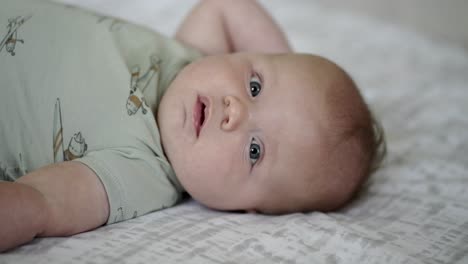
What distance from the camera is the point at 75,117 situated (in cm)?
113

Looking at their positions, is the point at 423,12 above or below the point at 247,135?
above

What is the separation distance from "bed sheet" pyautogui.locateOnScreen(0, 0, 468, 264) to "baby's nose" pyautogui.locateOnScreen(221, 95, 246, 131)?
179mm

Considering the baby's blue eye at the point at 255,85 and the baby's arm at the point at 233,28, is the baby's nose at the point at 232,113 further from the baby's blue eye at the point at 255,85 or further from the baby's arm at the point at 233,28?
the baby's arm at the point at 233,28

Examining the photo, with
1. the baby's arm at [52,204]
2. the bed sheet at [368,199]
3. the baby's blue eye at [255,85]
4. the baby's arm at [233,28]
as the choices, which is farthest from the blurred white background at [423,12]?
the baby's arm at [52,204]

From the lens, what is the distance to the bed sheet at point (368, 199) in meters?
0.96

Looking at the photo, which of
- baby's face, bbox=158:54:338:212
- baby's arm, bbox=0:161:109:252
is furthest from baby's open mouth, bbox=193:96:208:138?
baby's arm, bbox=0:161:109:252

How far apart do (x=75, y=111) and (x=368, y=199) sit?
0.65 m

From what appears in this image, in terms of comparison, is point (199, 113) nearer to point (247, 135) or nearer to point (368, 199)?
point (247, 135)

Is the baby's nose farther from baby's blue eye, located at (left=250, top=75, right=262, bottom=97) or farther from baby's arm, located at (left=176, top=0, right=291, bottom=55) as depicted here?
baby's arm, located at (left=176, top=0, right=291, bottom=55)

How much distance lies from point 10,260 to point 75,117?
1.11 ft

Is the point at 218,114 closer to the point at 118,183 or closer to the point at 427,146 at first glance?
the point at 118,183

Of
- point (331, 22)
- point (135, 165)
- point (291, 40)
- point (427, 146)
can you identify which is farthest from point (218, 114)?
point (331, 22)

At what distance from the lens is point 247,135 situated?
1.15 m

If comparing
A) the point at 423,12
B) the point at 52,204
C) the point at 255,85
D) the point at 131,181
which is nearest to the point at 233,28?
the point at 255,85
